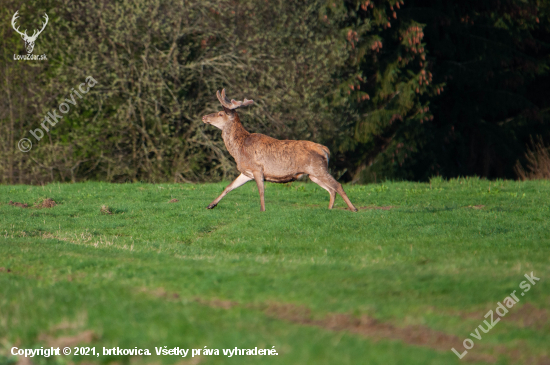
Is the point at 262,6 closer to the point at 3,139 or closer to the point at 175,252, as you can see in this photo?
the point at 3,139

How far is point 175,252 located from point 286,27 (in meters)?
15.9

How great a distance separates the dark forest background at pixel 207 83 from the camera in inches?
889

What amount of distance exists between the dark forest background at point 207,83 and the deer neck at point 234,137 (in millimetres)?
7788

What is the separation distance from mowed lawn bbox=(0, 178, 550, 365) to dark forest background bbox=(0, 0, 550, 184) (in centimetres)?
806

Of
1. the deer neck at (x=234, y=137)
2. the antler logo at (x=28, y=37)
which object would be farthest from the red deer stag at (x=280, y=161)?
the antler logo at (x=28, y=37)

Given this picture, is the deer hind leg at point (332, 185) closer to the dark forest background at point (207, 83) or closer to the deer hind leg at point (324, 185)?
the deer hind leg at point (324, 185)

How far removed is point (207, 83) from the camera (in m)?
23.6

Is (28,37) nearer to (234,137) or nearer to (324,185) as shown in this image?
(234,137)

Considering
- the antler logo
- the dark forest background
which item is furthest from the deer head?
the antler logo

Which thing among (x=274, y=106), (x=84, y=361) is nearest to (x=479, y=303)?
(x=84, y=361)

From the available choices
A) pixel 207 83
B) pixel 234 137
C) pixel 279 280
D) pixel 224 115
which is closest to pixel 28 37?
pixel 207 83

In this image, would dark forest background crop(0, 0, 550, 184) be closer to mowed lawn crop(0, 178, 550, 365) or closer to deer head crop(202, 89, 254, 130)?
deer head crop(202, 89, 254, 130)

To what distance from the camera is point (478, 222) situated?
12508mm

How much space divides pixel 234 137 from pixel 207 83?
937 centimetres
